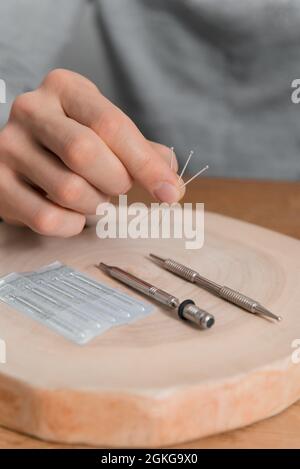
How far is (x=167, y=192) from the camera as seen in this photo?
678mm

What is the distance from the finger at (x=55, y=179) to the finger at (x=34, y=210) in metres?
0.01

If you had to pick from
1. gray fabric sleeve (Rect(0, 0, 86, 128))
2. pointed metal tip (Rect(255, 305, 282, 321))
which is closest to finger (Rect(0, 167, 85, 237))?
pointed metal tip (Rect(255, 305, 282, 321))

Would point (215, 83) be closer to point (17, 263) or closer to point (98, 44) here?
point (98, 44)

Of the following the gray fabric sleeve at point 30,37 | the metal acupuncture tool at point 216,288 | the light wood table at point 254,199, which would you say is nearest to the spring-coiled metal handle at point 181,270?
the metal acupuncture tool at point 216,288

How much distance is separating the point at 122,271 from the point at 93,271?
0.04 m

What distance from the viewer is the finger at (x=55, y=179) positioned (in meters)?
0.68

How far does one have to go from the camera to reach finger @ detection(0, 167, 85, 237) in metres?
0.69

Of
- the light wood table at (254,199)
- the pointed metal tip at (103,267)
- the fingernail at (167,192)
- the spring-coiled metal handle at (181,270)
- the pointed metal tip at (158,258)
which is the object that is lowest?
the light wood table at (254,199)

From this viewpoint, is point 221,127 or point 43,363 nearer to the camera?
point 43,363

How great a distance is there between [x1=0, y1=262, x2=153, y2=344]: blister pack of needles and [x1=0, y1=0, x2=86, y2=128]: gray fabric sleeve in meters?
0.47

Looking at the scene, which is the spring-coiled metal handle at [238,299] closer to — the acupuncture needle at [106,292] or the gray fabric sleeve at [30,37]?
the acupuncture needle at [106,292]

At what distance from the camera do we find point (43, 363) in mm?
512

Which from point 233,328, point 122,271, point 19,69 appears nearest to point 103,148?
point 122,271
